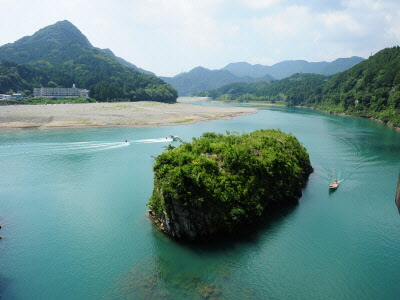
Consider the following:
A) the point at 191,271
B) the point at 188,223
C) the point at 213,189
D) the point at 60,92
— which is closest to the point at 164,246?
the point at 188,223

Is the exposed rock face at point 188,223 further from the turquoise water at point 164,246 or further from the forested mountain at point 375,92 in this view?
the forested mountain at point 375,92

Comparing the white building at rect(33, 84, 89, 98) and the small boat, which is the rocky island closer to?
the small boat

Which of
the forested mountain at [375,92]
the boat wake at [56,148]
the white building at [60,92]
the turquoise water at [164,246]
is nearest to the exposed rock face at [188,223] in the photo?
the turquoise water at [164,246]

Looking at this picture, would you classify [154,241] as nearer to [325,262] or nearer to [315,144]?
[325,262]

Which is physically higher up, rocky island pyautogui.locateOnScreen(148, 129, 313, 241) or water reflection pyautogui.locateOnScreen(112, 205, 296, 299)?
rocky island pyautogui.locateOnScreen(148, 129, 313, 241)

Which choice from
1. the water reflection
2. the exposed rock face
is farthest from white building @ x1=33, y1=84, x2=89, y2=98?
the exposed rock face
